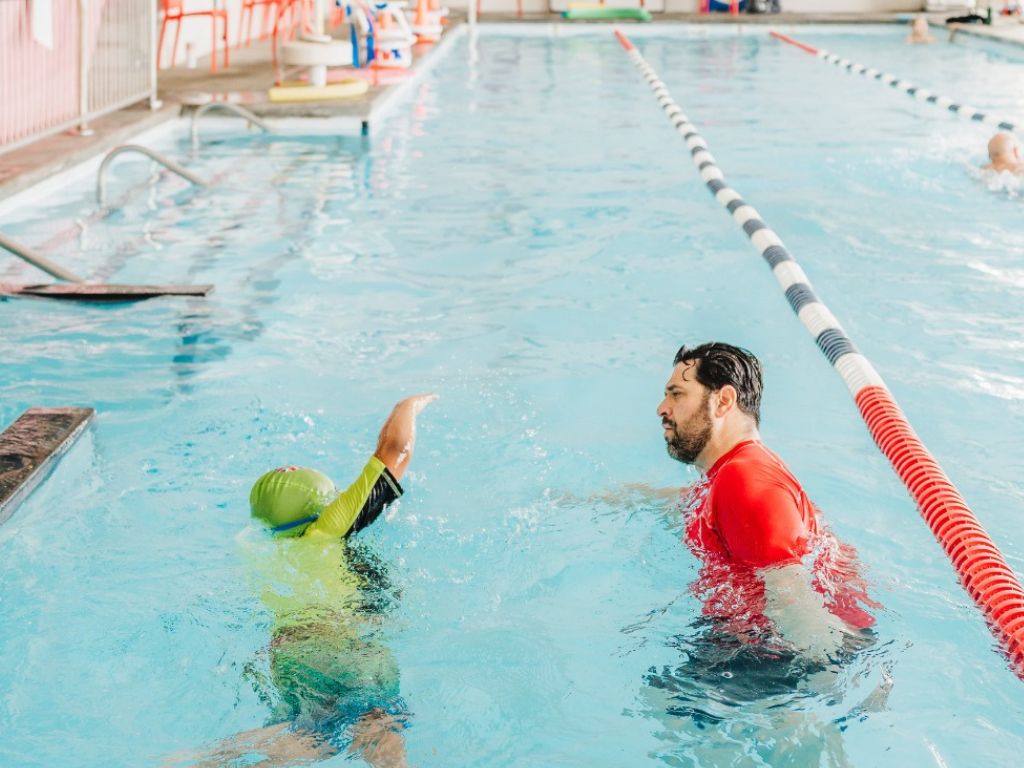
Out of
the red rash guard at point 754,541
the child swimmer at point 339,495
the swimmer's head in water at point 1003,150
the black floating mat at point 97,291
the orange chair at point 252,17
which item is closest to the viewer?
the red rash guard at point 754,541

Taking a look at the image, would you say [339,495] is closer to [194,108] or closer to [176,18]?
[194,108]

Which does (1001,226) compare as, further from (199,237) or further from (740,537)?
(740,537)

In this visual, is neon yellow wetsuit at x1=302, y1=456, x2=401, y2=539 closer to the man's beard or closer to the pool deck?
the man's beard

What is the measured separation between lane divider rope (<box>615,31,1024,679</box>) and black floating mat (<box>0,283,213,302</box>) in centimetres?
268

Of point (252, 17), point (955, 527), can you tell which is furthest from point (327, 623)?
point (252, 17)

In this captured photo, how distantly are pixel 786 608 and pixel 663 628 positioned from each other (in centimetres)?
58

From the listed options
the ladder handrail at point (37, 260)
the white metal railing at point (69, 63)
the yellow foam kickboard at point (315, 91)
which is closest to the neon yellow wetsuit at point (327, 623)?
the ladder handrail at point (37, 260)

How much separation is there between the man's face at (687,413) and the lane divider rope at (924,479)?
724 millimetres

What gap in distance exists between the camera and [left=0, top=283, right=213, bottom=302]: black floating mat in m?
5.54

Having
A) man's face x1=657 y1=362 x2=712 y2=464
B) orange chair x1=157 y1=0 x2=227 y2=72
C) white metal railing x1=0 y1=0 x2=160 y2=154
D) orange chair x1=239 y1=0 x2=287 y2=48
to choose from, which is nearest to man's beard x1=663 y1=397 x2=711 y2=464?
man's face x1=657 y1=362 x2=712 y2=464

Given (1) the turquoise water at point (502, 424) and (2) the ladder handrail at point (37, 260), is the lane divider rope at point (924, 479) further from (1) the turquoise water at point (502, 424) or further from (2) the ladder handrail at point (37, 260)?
(2) the ladder handrail at point (37, 260)

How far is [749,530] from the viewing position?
252 centimetres

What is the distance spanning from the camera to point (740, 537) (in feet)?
8.34

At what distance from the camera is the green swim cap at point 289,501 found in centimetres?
309
